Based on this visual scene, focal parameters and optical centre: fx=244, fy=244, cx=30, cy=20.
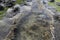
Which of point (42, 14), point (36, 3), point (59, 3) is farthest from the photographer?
point (59, 3)

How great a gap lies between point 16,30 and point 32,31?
1.22ft

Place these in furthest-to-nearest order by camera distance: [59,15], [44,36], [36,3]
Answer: [59,15], [36,3], [44,36]

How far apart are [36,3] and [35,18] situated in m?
1.14

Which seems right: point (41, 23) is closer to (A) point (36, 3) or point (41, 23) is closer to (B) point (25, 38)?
(B) point (25, 38)

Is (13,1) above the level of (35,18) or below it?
below

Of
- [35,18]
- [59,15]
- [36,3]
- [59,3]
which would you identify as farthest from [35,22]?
[59,3]

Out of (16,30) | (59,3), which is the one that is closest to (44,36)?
(16,30)

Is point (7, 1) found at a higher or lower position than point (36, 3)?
lower

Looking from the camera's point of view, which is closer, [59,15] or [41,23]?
[41,23]

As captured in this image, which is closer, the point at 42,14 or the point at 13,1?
the point at 42,14

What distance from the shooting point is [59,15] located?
25.5 ft

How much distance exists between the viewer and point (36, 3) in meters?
6.81

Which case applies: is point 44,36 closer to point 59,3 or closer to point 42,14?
point 42,14

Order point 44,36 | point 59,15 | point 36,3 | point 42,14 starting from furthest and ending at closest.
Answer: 1. point 59,15
2. point 36,3
3. point 42,14
4. point 44,36
